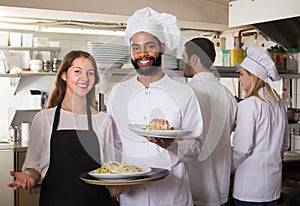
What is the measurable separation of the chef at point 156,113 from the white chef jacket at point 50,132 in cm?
5

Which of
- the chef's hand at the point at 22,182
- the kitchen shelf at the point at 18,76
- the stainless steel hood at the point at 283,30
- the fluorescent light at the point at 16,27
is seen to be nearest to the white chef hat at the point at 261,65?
the stainless steel hood at the point at 283,30

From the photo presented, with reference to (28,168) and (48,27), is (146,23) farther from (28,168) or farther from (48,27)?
(48,27)

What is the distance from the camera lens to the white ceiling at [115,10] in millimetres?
2814

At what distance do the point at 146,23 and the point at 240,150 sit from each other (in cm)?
80

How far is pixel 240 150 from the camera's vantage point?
1.94 meters

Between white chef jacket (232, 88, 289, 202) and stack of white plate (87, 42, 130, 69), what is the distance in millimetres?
675

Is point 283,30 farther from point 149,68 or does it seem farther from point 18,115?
point 18,115

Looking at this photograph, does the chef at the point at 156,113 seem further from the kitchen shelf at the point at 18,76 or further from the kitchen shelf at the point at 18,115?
the kitchen shelf at the point at 18,115

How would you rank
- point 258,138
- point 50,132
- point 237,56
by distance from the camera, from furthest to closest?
1. point 237,56
2. point 258,138
3. point 50,132

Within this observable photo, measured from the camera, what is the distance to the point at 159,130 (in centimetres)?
136

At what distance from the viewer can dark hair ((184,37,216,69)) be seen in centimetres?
206

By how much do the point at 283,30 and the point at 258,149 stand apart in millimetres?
953

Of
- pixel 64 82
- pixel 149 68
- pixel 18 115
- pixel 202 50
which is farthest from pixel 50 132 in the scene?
pixel 18 115

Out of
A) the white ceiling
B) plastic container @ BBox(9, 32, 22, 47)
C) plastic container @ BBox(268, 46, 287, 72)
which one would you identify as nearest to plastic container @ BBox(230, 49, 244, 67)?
plastic container @ BBox(268, 46, 287, 72)
